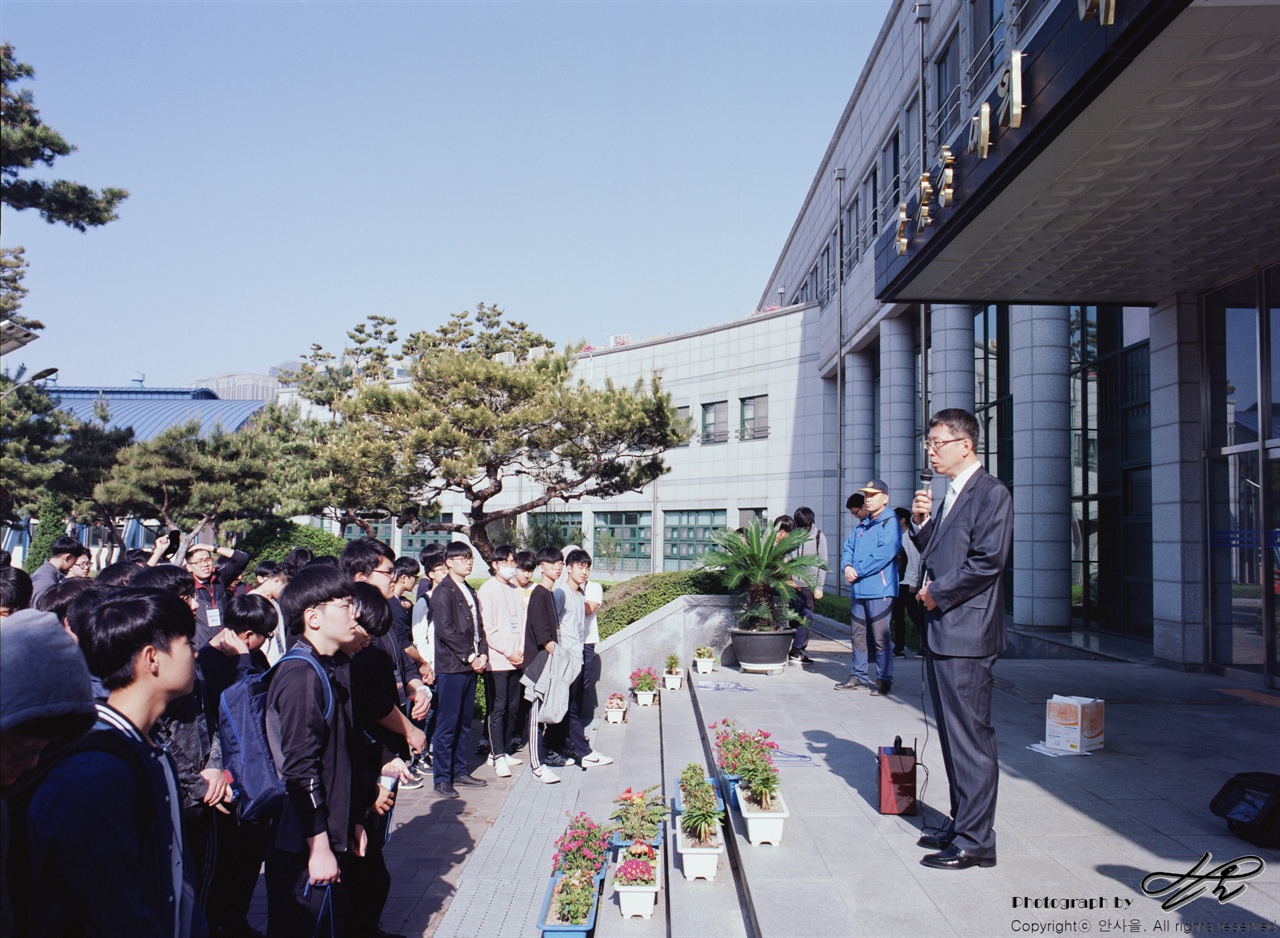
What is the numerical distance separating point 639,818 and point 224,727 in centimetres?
256

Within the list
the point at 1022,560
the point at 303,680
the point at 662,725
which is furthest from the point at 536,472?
the point at 303,680

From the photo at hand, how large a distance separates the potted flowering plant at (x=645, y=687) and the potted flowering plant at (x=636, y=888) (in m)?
5.76

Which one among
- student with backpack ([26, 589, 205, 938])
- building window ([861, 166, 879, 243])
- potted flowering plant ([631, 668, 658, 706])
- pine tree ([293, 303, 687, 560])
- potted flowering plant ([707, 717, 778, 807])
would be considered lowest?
potted flowering plant ([631, 668, 658, 706])

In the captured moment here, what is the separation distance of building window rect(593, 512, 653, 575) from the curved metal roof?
33979mm

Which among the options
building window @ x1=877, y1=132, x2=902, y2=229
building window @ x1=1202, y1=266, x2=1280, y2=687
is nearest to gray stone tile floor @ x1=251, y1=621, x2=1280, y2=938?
building window @ x1=1202, y1=266, x2=1280, y2=687

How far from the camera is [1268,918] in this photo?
3730 mm

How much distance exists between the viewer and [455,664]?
24.6 feet

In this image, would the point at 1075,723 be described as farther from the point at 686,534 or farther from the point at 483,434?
the point at 686,534

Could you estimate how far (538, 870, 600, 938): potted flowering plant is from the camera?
4.64 meters

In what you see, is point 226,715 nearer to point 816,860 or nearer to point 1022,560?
point 816,860

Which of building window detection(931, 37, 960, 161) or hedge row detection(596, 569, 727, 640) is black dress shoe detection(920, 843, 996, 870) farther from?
building window detection(931, 37, 960, 161)

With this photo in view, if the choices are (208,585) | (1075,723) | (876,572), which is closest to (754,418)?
(876,572)

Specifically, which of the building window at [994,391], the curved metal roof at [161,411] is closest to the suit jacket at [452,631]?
the building window at [994,391]

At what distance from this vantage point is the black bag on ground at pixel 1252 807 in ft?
14.9
